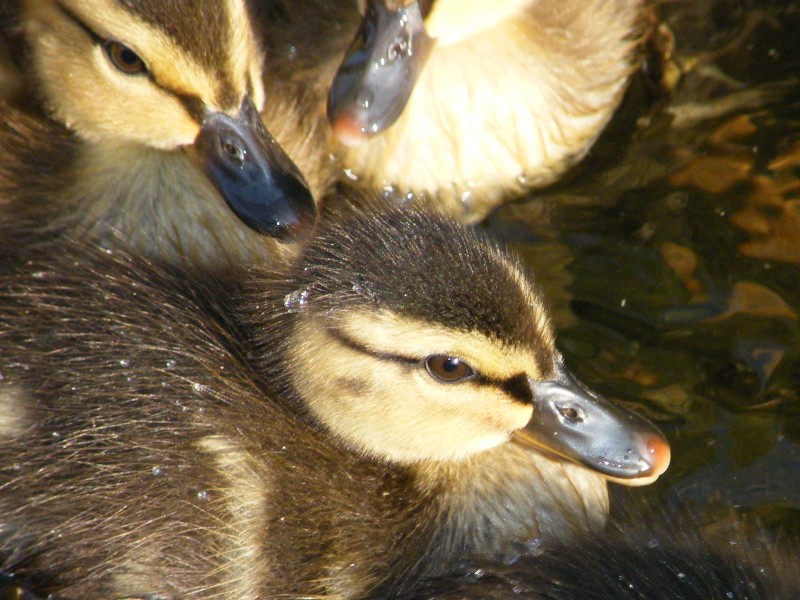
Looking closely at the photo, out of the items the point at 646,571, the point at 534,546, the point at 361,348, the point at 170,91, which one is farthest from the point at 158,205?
the point at 646,571

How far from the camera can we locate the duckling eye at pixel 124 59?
114 inches

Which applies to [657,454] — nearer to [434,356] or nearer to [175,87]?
[434,356]

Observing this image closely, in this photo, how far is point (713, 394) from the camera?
2.98 metres

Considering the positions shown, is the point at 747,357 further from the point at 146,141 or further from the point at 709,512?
the point at 146,141

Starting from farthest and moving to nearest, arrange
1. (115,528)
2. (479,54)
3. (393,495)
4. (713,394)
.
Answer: (479,54), (713,394), (393,495), (115,528)

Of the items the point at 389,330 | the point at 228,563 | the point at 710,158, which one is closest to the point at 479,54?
the point at 710,158

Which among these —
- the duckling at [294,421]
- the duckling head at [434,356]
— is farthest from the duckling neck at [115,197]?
the duckling head at [434,356]

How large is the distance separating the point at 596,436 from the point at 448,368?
0.89ft

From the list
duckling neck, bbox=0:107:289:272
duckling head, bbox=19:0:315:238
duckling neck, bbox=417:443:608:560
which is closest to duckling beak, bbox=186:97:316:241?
duckling head, bbox=19:0:315:238

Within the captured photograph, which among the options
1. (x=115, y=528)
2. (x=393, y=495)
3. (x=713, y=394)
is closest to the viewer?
(x=115, y=528)

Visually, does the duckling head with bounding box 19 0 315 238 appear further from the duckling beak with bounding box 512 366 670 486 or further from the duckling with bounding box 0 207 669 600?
the duckling beak with bounding box 512 366 670 486

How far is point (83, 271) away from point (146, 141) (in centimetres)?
39

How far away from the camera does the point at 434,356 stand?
99.9 inches

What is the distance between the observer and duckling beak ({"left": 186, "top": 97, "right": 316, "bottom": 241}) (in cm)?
285
